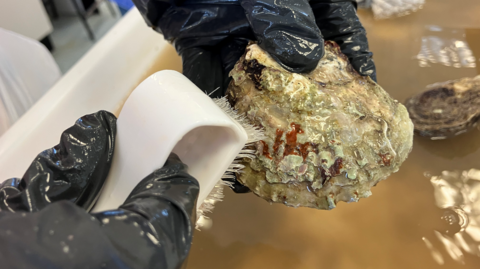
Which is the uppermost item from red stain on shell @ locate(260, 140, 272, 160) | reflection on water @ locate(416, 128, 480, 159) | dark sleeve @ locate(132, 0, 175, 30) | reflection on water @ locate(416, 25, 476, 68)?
dark sleeve @ locate(132, 0, 175, 30)

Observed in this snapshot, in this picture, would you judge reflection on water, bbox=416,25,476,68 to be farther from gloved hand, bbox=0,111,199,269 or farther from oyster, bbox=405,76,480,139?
gloved hand, bbox=0,111,199,269

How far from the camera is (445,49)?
3.76 ft

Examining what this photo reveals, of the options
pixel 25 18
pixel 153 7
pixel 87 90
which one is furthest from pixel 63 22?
pixel 153 7

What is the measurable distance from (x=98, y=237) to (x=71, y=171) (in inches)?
8.3

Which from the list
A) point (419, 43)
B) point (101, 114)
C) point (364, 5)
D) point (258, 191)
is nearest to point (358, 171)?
point (258, 191)

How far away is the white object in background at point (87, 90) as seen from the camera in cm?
89

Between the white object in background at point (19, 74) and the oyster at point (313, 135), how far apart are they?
0.95 metres

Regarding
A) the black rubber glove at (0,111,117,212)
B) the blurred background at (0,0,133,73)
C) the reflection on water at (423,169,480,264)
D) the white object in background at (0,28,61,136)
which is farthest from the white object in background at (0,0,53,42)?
the reflection on water at (423,169,480,264)

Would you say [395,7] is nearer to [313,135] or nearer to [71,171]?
[313,135]

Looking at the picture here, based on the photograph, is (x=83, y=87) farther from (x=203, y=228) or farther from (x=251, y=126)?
(x=251, y=126)

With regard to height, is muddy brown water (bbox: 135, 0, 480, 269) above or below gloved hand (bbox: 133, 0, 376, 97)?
below

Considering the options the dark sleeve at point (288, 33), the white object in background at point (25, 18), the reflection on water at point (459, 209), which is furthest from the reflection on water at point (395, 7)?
the white object in background at point (25, 18)

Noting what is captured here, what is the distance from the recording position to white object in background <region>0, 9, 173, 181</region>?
89 cm

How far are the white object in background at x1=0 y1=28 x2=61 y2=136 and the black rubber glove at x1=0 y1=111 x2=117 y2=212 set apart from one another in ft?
2.38
